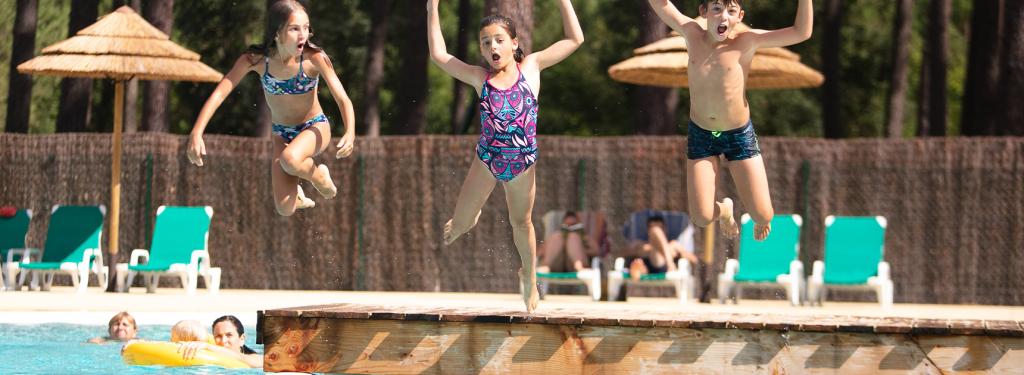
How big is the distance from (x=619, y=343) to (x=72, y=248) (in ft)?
33.6

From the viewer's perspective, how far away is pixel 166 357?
34.3 feet

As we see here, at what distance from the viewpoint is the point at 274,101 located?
881 cm

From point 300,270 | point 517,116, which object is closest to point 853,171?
point 300,270

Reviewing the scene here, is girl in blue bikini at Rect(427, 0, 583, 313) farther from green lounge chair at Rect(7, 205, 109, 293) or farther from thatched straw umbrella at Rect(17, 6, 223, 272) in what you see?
green lounge chair at Rect(7, 205, 109, 293)

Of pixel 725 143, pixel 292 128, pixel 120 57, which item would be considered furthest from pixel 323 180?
pixel 120 57

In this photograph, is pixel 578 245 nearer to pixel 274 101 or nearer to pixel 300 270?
pixel 300 270

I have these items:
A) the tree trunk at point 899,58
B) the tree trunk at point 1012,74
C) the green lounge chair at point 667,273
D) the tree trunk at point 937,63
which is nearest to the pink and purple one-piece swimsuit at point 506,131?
the green lounge chair at point 667,273

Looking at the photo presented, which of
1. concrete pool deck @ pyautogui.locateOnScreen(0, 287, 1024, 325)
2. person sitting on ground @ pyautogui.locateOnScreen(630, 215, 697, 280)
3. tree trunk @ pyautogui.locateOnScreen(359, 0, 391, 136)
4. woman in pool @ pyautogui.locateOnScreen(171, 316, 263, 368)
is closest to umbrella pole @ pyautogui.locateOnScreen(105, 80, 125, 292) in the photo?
concrete pool deck @ pyautogui.locateOnScreen(0, 287, 1024, 325)

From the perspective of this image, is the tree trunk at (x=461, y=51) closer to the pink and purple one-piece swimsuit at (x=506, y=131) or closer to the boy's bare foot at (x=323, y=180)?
the boy's bare foot at (x=323, y=180)

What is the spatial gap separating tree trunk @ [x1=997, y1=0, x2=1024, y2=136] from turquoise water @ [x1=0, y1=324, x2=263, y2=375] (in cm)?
1109

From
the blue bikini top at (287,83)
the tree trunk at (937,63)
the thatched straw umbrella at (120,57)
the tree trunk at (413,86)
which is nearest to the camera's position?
the blue bikini top at (287,83)

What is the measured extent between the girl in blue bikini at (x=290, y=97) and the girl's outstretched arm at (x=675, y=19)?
180 centimetres

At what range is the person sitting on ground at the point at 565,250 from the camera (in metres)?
16.2

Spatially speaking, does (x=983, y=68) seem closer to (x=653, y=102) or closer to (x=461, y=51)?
(x=653, y=102)
